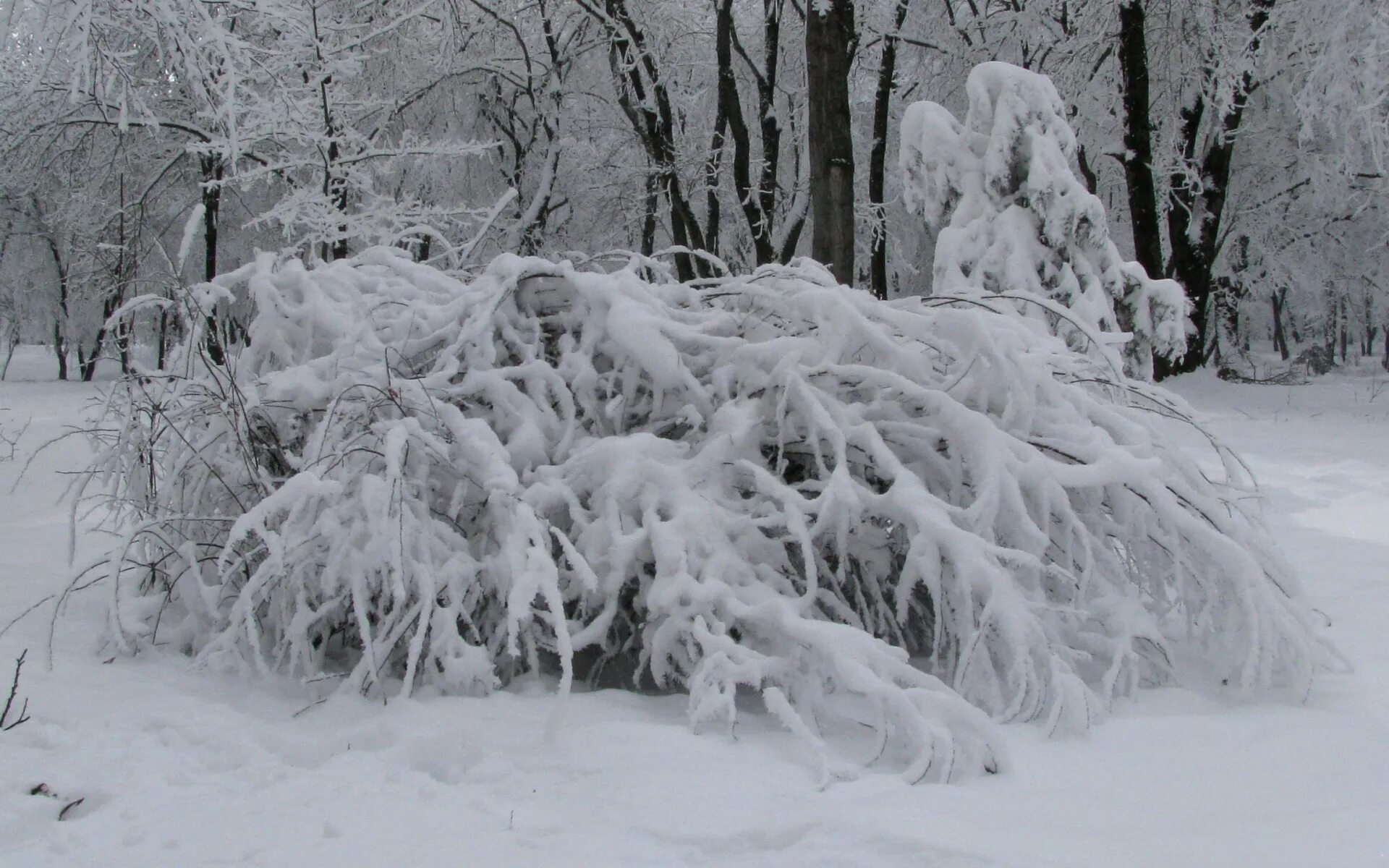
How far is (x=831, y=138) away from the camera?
7047 mm

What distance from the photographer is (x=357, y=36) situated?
1035 cm

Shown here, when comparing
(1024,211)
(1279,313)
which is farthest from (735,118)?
(1279,313)

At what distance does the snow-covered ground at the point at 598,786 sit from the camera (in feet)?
5.22

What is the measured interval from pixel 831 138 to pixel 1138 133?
4964 millimetres

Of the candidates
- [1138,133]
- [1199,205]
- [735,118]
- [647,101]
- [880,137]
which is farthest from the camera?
[1199,205]

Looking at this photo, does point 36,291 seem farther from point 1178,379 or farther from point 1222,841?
point 1222,841

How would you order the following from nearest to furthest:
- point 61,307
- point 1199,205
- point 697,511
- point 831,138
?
1. point 697,511
2. point 831,138
3. point 1199,205
4. point 61,307

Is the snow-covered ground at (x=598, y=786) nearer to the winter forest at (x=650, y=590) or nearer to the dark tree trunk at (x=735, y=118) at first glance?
the winter forest at (x=650, y=590)

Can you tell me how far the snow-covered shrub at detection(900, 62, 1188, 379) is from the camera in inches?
239

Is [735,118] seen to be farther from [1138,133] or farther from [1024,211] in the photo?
[1024,211]

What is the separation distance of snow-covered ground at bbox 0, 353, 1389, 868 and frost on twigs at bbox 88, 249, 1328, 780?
0.12 metres

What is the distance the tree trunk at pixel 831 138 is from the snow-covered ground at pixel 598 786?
5.15m

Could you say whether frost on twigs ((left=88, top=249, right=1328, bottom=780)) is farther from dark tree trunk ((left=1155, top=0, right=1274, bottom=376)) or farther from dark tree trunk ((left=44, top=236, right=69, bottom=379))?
dark tree trunk ((left=44, top=236, right=69, bottom=379))

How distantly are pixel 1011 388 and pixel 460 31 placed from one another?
10.2m
